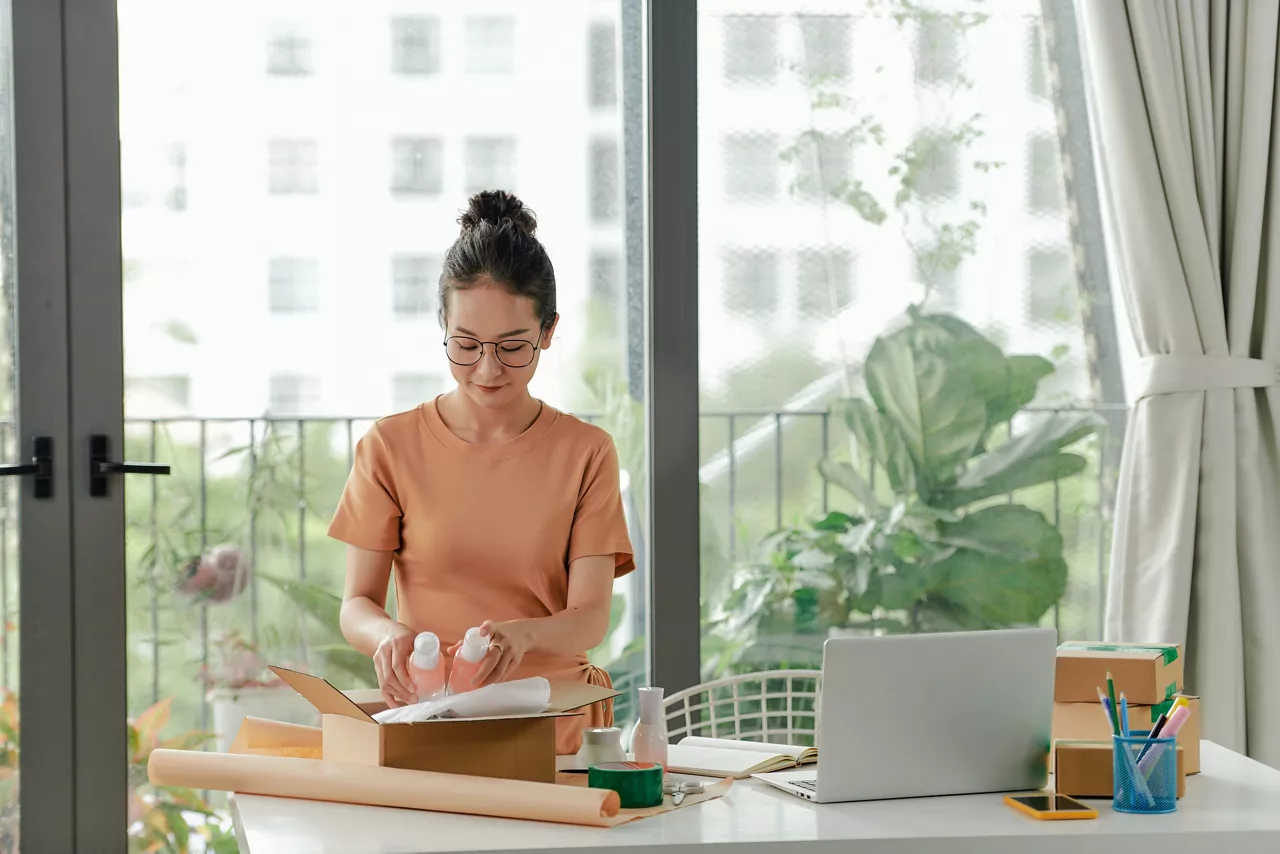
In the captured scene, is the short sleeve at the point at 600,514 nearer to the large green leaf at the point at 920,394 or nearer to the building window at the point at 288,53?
the large green leaf at the point at 920,394

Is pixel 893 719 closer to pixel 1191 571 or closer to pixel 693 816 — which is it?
pixel 693 816

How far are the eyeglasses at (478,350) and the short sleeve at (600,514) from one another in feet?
0.72

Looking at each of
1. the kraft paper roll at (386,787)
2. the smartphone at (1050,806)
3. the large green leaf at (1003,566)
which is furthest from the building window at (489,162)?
the smartphone at (1050,806)

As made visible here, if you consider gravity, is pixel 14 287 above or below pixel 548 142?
below

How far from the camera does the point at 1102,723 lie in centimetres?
166

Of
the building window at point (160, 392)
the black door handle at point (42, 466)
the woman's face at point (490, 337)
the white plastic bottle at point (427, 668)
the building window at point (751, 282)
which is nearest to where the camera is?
the white plastic bottle at point (427, 668)

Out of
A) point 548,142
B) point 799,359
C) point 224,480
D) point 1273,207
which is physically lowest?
point 224,480

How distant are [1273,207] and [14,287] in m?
2.68

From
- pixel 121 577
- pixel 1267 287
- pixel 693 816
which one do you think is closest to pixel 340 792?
pixel 693 816

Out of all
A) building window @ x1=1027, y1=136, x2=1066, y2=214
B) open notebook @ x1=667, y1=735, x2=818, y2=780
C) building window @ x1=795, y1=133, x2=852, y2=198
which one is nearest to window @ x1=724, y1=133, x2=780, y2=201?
building window @ x1=795, y1=133, x2=852, y2=198

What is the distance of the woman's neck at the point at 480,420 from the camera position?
204cm

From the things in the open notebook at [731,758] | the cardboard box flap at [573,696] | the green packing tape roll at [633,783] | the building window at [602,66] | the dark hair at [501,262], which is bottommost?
the open notebook at [731,758]

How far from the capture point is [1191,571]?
2.71m

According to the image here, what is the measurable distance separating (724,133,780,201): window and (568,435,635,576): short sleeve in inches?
37.4
